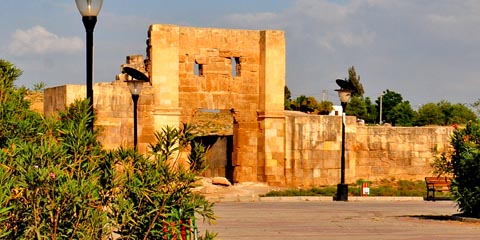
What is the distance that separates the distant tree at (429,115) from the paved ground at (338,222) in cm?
5125

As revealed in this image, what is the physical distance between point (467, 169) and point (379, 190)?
11087 mm

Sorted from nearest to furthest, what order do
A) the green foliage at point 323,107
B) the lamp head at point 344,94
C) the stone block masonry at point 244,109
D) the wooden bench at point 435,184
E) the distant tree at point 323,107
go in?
the lamp head at point 344,94
the wooden bench at point 435,184
the stone block masonry at point 244,109
the distant tree at point 323,107
the green foliage at point 323,107

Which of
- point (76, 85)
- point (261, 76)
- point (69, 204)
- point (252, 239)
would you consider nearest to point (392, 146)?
point (261, 76)

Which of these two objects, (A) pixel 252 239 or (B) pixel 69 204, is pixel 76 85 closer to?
(A) pixel 252 239

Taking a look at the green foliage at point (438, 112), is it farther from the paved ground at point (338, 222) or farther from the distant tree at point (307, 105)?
the paved ground at point (338, 222)

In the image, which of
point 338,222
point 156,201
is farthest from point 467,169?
point 156,201

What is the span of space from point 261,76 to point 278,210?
952 centimetres

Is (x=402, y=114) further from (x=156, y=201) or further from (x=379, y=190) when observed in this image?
(x=156, y=201)

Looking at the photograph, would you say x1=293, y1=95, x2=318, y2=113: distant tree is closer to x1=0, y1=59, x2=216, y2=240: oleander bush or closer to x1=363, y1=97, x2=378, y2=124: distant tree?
x1=363, y1=97, x2=378, y2=124: distant tree

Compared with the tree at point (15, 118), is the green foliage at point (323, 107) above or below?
above

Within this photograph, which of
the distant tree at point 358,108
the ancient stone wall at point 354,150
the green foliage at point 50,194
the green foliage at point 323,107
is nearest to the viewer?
the green foliage at point 50,194

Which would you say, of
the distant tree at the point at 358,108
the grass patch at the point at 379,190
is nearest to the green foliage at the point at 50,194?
the grass patch at the point at 379,190

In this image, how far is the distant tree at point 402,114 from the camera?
80606mm

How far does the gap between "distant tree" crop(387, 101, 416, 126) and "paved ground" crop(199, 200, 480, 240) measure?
182 ft
